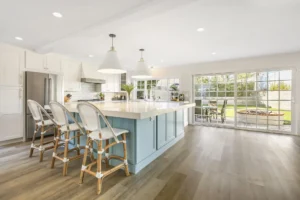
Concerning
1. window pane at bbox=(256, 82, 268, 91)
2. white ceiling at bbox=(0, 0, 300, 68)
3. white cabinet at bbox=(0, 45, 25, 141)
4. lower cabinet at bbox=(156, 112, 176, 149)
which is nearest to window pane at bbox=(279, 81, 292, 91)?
window pane at bbox=(256, 82, 268, 91)

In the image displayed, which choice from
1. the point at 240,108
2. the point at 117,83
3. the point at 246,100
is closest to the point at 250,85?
the point at 246,100

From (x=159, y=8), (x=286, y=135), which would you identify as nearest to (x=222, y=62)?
(x=286, y=135)

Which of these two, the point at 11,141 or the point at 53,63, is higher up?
the point at 53,63

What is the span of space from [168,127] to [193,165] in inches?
35.6

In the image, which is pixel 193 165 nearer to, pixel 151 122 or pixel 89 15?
pixel 151 122

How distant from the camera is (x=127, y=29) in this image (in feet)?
9.04

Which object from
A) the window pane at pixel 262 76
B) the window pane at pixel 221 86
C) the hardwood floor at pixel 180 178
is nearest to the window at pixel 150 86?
the window pane at pixel 221 86

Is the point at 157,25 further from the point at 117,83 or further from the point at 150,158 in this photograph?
the point at 117,83

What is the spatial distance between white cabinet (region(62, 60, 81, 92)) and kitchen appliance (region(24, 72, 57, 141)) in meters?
0.49

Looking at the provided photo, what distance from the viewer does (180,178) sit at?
201 centimetres

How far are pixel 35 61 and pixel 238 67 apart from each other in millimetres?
5841

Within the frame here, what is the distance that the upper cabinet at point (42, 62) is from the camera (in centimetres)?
365

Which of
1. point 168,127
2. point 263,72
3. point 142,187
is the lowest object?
point 142,187

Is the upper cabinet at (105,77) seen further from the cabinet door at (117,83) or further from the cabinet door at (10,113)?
the cabinet door at (10,113)
